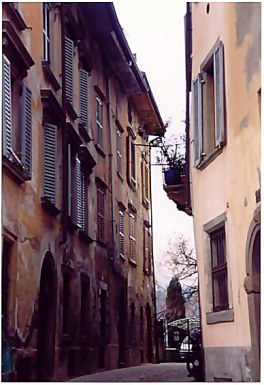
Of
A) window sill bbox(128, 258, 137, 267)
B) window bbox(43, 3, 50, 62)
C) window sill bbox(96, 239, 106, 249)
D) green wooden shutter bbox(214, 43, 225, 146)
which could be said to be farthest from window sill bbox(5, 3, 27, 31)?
window sill bbox(128, 258, 137, 267)

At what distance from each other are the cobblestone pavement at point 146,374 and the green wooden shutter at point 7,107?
2.01 m

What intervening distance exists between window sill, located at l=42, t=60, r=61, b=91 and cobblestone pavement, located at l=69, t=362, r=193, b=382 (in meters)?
2.66

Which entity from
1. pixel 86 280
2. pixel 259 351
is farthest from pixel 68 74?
pixel 259 351

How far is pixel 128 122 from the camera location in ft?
30.0

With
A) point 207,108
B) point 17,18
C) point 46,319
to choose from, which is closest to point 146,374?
point 46,319

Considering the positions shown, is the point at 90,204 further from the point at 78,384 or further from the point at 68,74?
the point at 78,384

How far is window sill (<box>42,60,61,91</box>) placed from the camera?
7.58 meters

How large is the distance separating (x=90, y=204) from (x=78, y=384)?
8.44ft

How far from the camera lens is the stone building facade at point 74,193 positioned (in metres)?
6.50

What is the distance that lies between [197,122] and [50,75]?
4.68 feet

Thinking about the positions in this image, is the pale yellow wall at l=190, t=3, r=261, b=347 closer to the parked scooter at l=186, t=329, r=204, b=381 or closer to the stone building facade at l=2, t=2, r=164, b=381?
the parked scooter at l=186, t=329, r=204, b=381

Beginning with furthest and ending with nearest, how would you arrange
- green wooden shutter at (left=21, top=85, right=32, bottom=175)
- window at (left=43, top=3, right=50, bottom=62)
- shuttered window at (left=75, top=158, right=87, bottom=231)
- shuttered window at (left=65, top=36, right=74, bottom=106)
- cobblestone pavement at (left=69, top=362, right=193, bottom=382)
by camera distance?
shuttered window at (left=65, top=36, right=74, bottom=106), shuttered window at (left=75, top=158, right=87, bottom=231), window at (left=43, top=3, right=50, bottom=62), green wooden shutter at (left=21, top=85, right=32, bottom=175), cobblestone pavement at (left=69, top=362, right=193, bottom=382)

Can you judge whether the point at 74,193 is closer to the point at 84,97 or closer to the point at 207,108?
the point at 84,97

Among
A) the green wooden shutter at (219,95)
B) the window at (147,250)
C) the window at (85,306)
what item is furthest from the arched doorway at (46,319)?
the green wooden shutter at (219,95)
